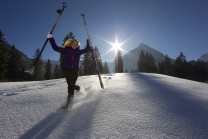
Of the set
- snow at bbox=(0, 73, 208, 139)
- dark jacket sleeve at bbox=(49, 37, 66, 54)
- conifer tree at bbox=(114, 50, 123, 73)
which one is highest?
conifer tree at bbox=(114, 50, 123, 73)

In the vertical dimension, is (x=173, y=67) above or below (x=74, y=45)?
above

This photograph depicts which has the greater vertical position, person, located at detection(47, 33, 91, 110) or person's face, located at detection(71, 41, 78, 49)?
person's face, located at detection(71, 41, 78, 49)

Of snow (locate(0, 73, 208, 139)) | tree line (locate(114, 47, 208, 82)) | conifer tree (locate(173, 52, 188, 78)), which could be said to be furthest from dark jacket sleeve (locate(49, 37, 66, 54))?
conifer tree (locate(173, 52, 188, 78))

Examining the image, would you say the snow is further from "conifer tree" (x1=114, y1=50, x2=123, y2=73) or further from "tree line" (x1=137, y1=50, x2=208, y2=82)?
"tree line" (x1=137, y1=50, x2=208, y2=82)

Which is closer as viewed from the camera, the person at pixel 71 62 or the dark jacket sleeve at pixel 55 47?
the person at pixel 71 62

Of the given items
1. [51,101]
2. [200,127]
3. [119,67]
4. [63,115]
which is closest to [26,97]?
[51,101]

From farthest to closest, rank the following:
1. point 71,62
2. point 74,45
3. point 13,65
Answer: point 13,65 < point 74,45 < point 71,62

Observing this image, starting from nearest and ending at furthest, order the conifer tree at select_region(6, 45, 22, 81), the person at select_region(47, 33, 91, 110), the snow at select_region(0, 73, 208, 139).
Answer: the snow at select_region(0, 73, 208, 139) → the person at select_region(47, 33, 91, 110) → the conifer tree at select_region(6, 45, 22, 81)

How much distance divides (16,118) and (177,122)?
11.1ft

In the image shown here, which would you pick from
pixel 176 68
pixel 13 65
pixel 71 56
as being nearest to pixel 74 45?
pixel 71 56

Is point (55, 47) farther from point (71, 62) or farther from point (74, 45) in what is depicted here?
point (71, 62)

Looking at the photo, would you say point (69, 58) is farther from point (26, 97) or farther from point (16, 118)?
point (16, 118)

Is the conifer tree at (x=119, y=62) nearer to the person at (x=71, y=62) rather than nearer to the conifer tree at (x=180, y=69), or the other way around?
the conifer tree at (x=180, y=69)

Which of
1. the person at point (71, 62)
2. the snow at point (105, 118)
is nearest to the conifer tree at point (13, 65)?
the snow at point (105, 118)
